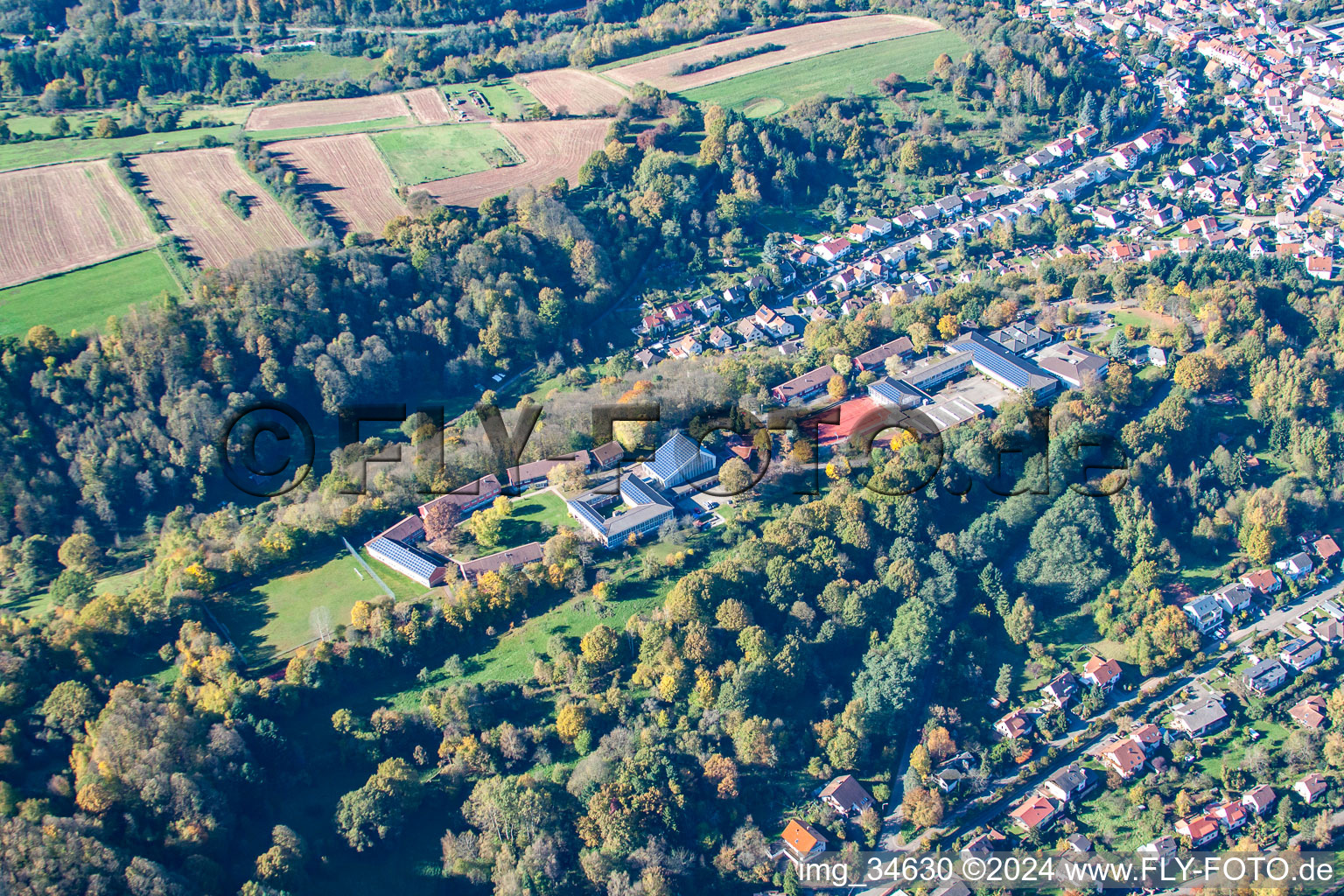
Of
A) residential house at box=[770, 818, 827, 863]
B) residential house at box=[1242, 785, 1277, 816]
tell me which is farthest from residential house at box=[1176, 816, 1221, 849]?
residential house at box=[770, 818, 827, 863]

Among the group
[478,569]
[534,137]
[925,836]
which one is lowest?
[925,836]

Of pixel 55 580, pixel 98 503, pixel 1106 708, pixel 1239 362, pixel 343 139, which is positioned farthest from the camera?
pixel 343 139

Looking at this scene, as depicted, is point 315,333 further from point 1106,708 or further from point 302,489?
point 1106,708

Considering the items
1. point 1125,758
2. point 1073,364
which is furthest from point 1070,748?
point 1073,364

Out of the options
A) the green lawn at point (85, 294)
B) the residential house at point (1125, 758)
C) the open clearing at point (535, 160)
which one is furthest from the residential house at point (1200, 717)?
the green lawn at point (85, 294)

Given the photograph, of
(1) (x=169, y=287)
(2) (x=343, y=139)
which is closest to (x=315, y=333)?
(1) (x=169, y=287)

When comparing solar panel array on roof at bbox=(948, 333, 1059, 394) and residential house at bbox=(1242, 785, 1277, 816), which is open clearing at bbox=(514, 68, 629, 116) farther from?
residential house at bbox=(1242, 785, 1277, 816)
